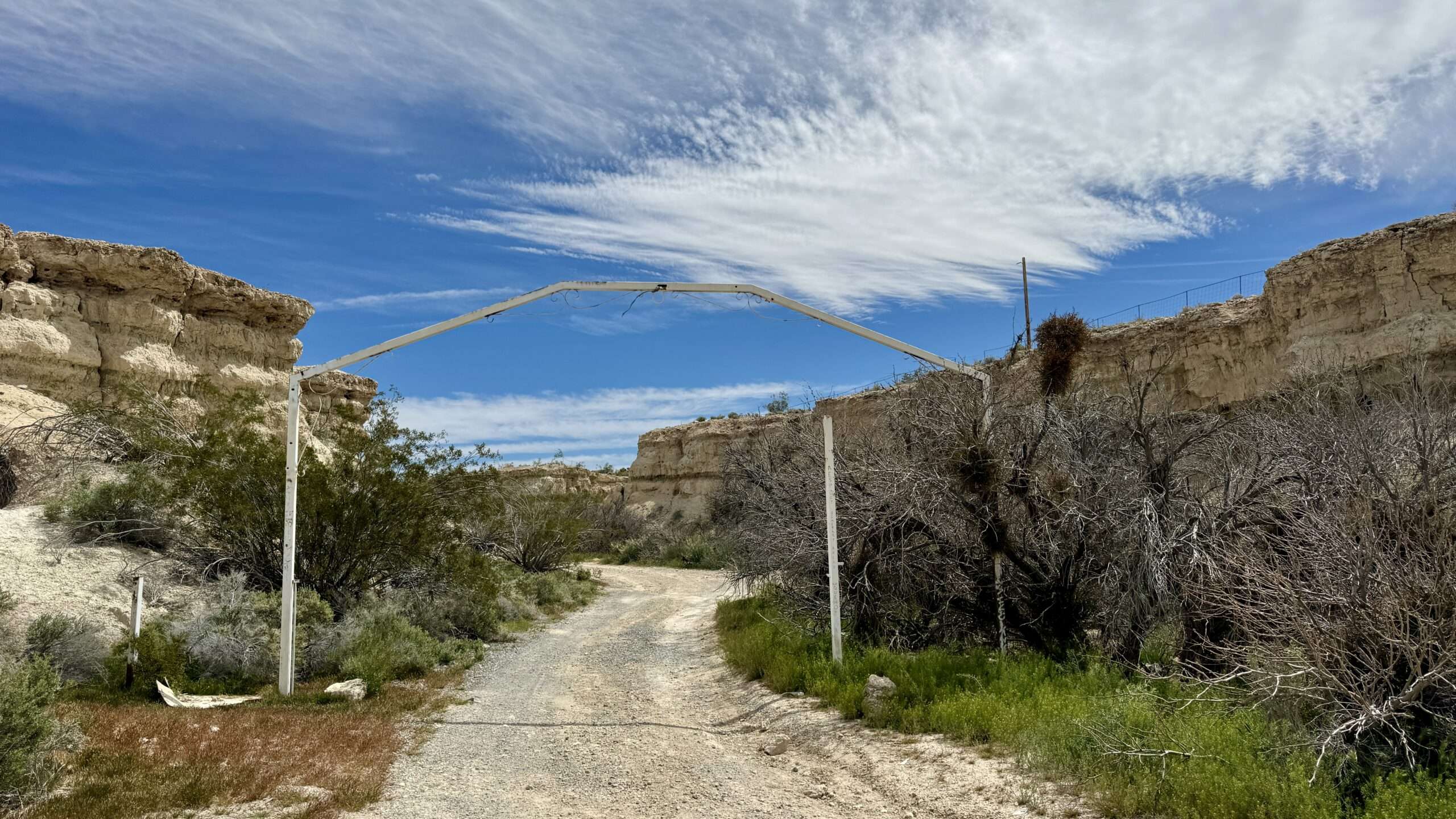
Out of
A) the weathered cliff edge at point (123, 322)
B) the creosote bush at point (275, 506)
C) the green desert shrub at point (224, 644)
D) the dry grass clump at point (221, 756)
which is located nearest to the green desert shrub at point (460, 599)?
the creosote bush at point (275, 506)

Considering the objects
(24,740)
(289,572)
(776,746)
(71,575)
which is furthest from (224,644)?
(776,746)

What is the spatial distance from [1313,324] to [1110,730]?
24538 millimetres

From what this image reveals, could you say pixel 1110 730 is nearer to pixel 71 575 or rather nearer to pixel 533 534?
pixel 71 575

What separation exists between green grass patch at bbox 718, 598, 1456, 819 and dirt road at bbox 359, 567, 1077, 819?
0.33m

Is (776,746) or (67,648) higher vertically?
(67,648)

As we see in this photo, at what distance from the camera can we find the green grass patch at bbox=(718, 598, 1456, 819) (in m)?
4.89

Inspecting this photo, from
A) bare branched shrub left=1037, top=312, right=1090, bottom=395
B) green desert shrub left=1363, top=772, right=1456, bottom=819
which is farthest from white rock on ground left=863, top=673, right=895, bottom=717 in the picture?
bare branched shrub left=1037, top=312, right=1090, bottom=395

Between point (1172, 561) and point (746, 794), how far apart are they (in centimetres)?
494

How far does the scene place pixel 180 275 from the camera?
23.2 meters

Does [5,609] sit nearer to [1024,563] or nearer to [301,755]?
[301,755]

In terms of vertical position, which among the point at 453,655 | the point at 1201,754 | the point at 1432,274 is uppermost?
the point at 1432,274

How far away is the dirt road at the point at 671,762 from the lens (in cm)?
639

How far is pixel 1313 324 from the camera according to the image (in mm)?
25328

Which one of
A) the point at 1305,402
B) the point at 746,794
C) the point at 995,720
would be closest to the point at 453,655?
the point at 746,794
